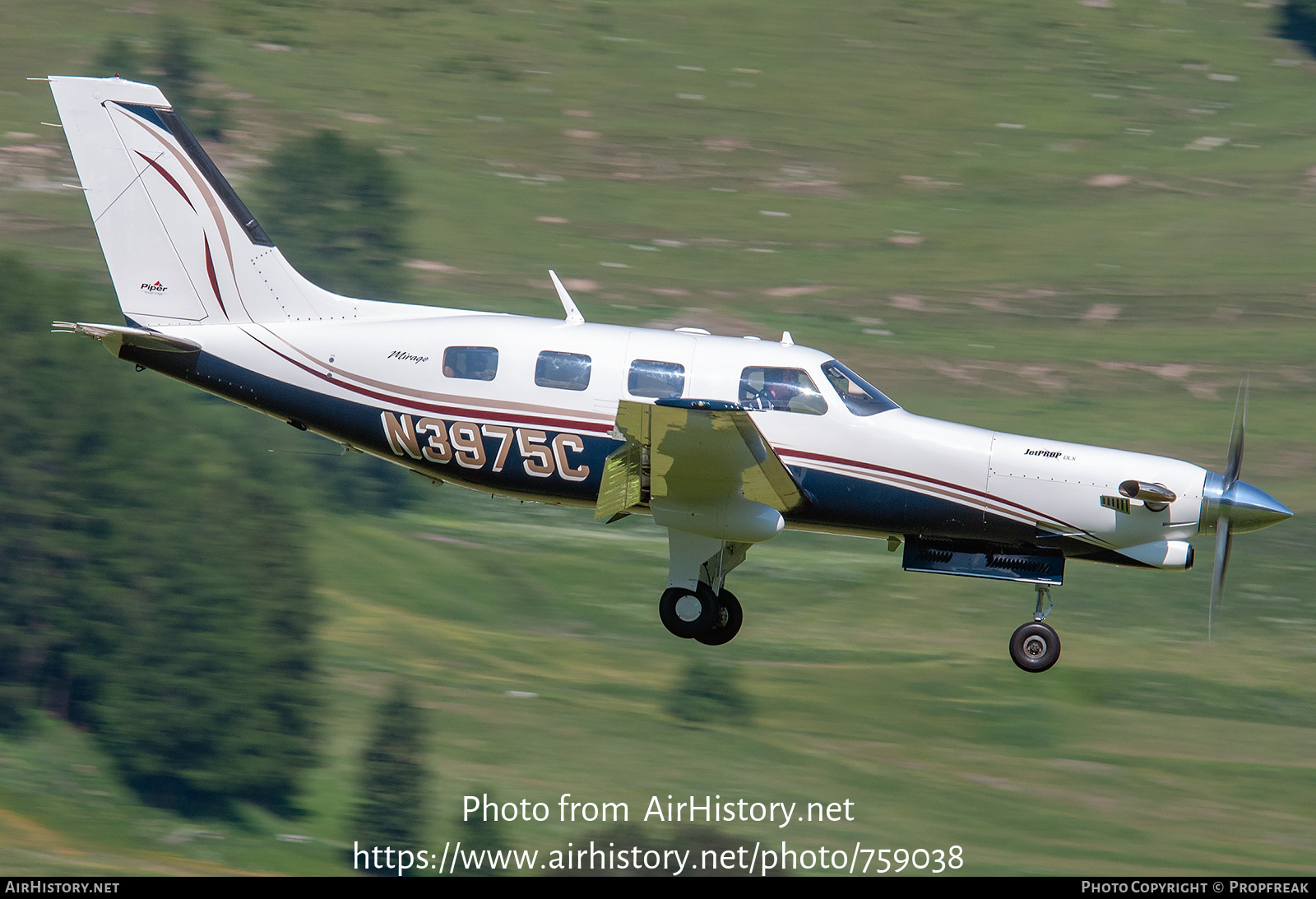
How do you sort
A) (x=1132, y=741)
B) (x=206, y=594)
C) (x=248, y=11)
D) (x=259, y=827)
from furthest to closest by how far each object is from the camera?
(x=248, y=11) < (x=206, y=594) < (x=259, y=827) < (x=1132, y=741)

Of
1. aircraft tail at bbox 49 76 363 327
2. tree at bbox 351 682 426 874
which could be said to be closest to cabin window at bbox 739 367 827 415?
aircraft tail at bbox 49 76 363 327

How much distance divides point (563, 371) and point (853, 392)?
3682mm

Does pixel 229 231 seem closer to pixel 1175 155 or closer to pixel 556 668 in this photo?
pixel 556 668

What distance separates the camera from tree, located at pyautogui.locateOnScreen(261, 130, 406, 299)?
9262cm

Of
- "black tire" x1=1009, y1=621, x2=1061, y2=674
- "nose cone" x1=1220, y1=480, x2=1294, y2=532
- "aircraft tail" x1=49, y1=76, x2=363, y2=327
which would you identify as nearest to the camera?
"nose cone" x1=1220, y1=480, x2=1294, y2=532

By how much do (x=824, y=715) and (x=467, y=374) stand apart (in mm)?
42839

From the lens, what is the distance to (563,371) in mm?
19984

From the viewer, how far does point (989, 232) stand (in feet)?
291

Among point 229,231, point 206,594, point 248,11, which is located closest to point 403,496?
point 206,594

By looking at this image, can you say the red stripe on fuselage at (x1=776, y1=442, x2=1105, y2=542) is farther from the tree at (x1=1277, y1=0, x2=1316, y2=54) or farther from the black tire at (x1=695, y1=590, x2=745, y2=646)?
the tree at (x1=1277, y1=0, x2=1316, y2=54)

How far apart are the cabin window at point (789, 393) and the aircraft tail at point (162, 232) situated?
18.5 ft

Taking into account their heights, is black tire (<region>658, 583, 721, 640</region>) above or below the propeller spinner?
below

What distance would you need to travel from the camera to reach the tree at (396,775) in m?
61.5

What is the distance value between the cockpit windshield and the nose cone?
4237 millimetres
